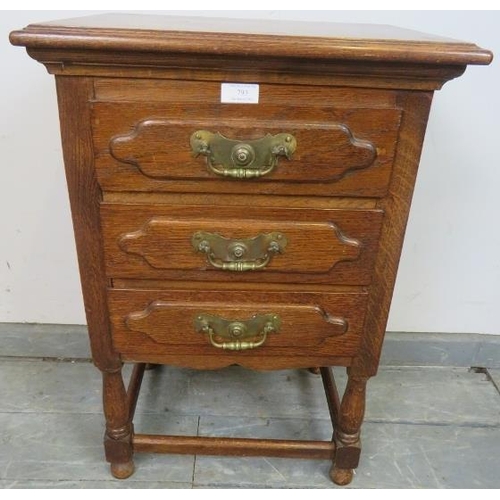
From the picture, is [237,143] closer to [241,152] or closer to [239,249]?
[241,152]

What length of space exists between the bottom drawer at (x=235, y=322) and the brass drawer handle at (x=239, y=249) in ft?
0.22

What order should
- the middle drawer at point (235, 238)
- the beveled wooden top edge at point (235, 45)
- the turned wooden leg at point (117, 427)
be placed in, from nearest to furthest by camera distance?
the beveled wooden top edge at point (235, 45), the middle drawer at point (235, 238), the turned wooden leg at point (117, 427)

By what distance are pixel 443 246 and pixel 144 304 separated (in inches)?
31.4

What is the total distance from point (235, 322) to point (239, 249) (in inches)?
5.4

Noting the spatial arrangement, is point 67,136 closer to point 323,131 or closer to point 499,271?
point 323,131

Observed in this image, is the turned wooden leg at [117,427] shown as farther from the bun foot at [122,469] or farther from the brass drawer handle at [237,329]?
the brass drawer handle at [237,329]

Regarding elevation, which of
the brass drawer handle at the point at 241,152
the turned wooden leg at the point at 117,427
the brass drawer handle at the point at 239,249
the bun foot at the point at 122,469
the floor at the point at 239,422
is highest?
the brass drawer handle at the point at 241,152

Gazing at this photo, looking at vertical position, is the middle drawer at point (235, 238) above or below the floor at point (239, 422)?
above

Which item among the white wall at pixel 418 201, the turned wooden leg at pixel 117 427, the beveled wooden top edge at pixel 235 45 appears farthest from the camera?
the white wall at pixel 418 201

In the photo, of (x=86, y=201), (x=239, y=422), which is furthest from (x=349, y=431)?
(x=86, y=201)

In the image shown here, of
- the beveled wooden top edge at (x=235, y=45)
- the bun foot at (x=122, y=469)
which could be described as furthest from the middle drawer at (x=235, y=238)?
the bun foot at (x=122, y=469)

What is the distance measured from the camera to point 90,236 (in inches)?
30.1

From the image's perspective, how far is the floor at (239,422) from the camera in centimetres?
107
